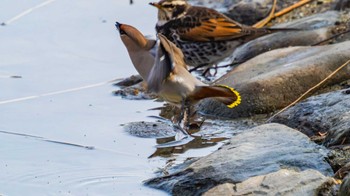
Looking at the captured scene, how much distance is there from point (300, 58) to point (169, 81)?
4.50 feet

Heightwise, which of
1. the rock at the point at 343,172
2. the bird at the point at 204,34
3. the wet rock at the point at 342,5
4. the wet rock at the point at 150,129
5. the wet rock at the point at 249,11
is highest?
the rock at the point at 343,172

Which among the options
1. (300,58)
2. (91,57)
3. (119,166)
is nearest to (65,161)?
(119,166)

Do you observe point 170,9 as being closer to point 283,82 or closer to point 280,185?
point 283,82

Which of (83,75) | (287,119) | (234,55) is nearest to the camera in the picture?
(287,119)

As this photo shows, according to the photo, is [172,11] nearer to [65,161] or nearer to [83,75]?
[83,75]

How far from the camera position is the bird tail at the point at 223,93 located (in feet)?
21.1

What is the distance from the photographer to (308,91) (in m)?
6.91

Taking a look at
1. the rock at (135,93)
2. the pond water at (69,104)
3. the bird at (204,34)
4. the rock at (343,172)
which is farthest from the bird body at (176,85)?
the bird at (204,34)

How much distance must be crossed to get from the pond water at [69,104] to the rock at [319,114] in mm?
544

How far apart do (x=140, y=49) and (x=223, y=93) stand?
875 mm

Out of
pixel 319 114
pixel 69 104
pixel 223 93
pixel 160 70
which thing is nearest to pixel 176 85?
pixel 160 70

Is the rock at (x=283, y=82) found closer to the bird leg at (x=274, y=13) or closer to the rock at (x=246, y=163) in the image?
the rock at (x=246, y=163)

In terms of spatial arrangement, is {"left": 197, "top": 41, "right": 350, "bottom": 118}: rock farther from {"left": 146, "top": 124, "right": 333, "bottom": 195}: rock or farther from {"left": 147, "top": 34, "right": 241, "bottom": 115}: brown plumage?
{"left": 146, "top": 124, "right": 333, "bottom": 195}: rock

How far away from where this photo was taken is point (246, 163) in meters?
5.22
